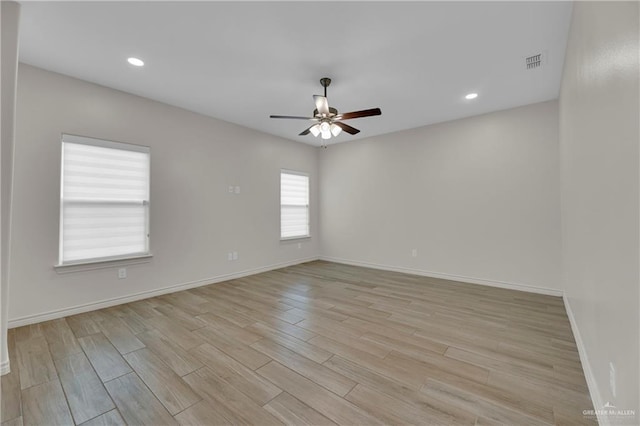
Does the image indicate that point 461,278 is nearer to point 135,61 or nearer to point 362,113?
point 362,113

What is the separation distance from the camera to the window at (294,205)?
5.63 metres

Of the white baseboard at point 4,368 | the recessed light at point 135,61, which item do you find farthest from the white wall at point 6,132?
the recessed light at point 135,61

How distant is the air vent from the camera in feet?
8.68

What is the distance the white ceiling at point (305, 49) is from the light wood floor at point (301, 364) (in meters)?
2.76

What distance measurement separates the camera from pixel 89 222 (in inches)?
124

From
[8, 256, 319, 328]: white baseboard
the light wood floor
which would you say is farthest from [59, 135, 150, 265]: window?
the light wood floor

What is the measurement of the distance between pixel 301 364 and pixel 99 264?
2.87 meters

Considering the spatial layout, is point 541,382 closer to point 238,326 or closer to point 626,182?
point 626,182

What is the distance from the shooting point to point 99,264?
3.19m

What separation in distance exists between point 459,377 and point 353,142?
15.6 ft

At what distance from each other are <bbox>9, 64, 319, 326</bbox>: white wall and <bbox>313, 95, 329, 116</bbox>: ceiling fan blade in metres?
2.29

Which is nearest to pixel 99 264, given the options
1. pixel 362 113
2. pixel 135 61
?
pixel 135 61

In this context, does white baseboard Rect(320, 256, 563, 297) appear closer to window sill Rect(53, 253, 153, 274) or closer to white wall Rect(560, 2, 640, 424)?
white wall Rect(560, 2, 640, 424)

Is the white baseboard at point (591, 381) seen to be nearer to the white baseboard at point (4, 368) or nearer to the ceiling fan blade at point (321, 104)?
the ceiling fan blade at point (321, 104)
